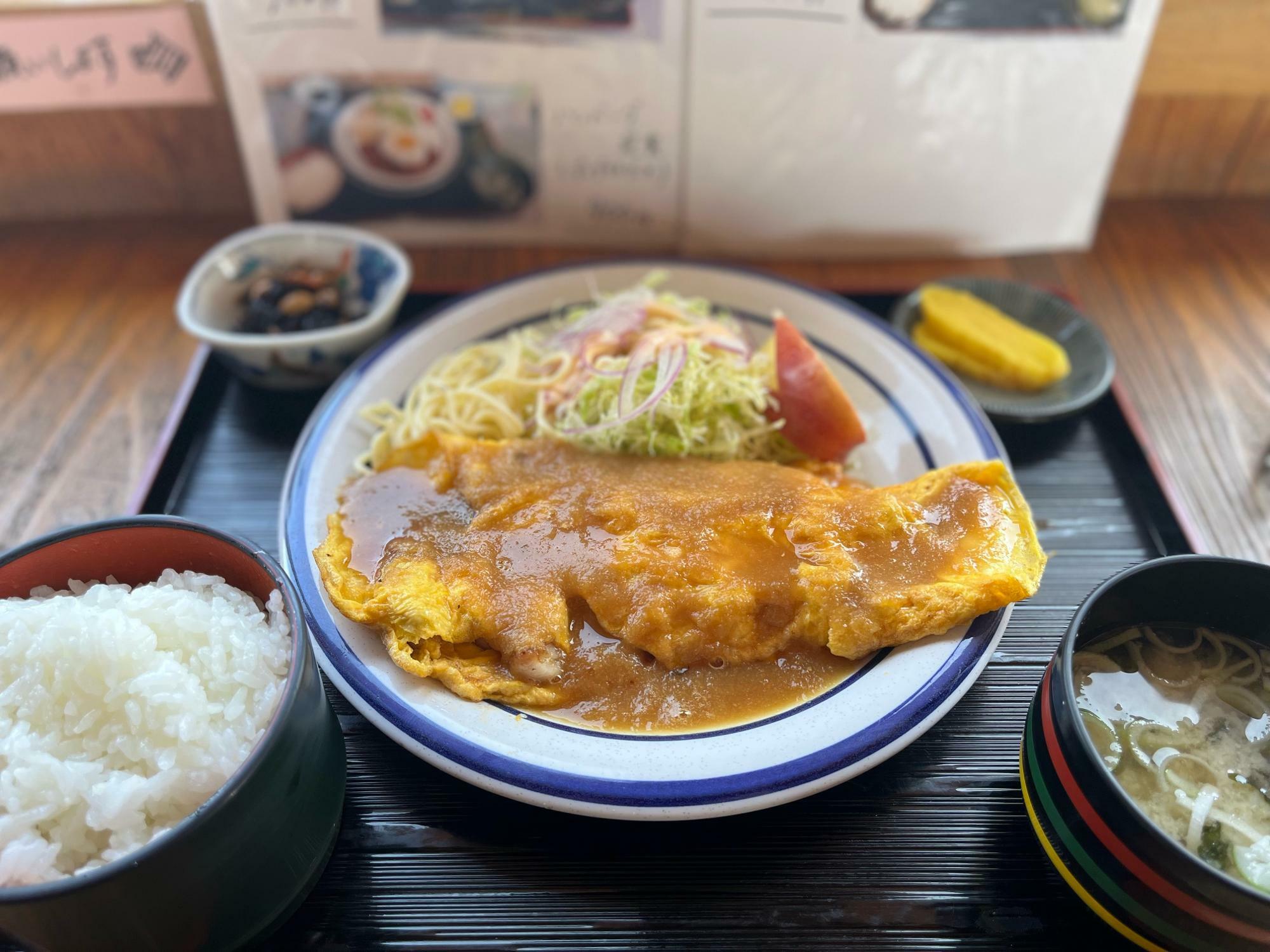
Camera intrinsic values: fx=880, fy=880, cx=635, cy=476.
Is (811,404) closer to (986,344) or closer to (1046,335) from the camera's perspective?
(986,344)

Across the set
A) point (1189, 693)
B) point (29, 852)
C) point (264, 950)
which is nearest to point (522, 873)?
point (264, 950)

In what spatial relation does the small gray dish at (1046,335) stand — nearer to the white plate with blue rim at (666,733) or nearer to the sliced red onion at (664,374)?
the white plate with blue rim at (666,733)

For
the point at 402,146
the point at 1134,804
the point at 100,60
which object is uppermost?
the point at 100,60

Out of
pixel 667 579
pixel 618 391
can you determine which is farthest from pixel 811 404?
pixel 667 579

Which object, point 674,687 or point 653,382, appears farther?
point 653,382

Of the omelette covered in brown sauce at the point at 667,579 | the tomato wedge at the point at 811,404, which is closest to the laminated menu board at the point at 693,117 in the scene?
the tomato wedge at the point at 811,404

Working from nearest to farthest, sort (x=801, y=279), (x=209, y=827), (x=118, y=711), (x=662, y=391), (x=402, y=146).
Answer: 1. (x=209, y=827)
2. (x=118, y=711)
3. (x=662, y=391)
4. (x=402, y=146)
5. (x=801, y=279)
